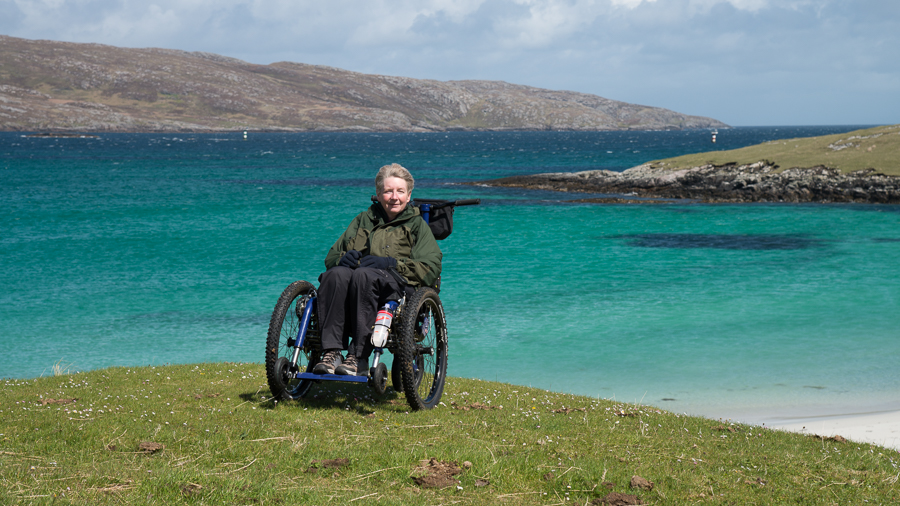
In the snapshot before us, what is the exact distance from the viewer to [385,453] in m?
6.32

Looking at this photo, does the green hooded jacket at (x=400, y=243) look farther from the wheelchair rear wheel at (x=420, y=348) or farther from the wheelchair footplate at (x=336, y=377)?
the wheelchair footplate at (x=336, y=377)

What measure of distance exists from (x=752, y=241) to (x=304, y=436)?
33.6 m

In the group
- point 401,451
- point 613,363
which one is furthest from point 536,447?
point 613,363

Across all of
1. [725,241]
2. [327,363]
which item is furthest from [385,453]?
[725,241]

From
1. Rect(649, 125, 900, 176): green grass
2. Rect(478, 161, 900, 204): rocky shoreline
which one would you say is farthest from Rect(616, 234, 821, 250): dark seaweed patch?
Rect(649, 125, 900, 176): green grass

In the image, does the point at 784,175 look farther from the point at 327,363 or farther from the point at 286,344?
the point at 327,363

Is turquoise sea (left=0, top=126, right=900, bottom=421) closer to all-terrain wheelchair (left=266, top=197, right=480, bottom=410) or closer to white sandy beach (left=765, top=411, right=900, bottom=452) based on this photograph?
white sandy beach (left=765, top=411, right=900, bottom=452)

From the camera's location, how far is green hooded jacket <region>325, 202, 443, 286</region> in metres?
8.20

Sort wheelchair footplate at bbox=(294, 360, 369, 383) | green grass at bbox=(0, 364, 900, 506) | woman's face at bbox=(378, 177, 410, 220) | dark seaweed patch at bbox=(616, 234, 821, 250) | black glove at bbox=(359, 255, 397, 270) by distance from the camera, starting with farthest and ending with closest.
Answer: dark seaweed patch at bbox=(616, 234, 821, 250)
woman's face at bbox=(378, 177, 410, 220)
black glove at bbox=(359, 255, 397, 270)
wheelchair footplate at bbox=(294, 360, 369, 383)
green grass at bbox=(0, 364, 900, 506)

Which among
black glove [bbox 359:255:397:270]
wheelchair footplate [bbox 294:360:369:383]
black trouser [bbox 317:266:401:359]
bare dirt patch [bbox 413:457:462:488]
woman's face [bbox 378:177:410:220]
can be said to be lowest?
bare dirt patch [bbox 413:457:462:488]

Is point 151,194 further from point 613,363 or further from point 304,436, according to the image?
point 304,436

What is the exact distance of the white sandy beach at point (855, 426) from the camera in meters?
10.9

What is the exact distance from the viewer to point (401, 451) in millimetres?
6398

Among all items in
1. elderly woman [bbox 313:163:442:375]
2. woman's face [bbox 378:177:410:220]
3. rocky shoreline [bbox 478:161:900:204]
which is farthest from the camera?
rocky shoreline [bbox 478:161:900:204]
